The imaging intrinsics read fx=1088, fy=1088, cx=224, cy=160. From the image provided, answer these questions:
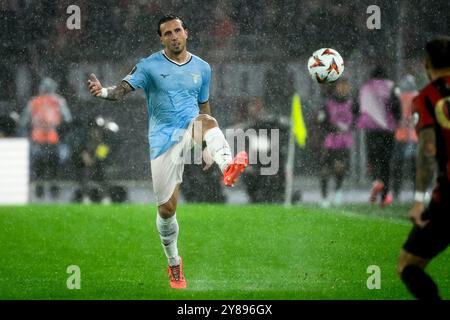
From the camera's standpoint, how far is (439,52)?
673 centimetres

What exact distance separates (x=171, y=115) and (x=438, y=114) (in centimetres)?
320

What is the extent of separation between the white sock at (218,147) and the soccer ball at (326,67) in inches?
48.6

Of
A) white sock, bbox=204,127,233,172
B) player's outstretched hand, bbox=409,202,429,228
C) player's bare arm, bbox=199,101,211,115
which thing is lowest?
player's outstretched hand, bbox=409,202,429,228

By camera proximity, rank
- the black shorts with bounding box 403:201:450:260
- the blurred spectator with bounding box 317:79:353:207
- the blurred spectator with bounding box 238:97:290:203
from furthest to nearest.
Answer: the blurred spectator with bounding box 238:97:290:203 < the blurred spectator with bounding box 317:79:353:207 < the black shorts with bounding box 403:201:450:260

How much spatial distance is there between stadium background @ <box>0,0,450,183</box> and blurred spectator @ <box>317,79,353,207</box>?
0.67 metres

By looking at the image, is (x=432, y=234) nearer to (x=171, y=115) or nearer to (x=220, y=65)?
(x=171, y=115)

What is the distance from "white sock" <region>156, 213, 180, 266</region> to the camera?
9.23 m

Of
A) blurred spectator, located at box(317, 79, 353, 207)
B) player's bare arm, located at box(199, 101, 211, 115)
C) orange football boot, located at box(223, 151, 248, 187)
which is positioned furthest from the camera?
blurred spectator, located at box(317, 79, 353, 207)

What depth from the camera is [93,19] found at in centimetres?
1594

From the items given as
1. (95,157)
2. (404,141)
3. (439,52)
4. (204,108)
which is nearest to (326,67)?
(204,108)

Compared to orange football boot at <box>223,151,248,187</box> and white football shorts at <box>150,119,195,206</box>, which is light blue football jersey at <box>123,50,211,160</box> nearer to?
white football shorts at <box>150,119,195,206</box>

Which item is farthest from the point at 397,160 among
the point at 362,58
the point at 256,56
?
the point at 256,56

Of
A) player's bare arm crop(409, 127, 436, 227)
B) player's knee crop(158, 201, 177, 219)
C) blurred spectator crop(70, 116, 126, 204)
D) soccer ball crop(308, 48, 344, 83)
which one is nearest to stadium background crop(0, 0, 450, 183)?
blurred spectator crop(70, 116, 126, 204)

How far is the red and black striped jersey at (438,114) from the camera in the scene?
6.59m
